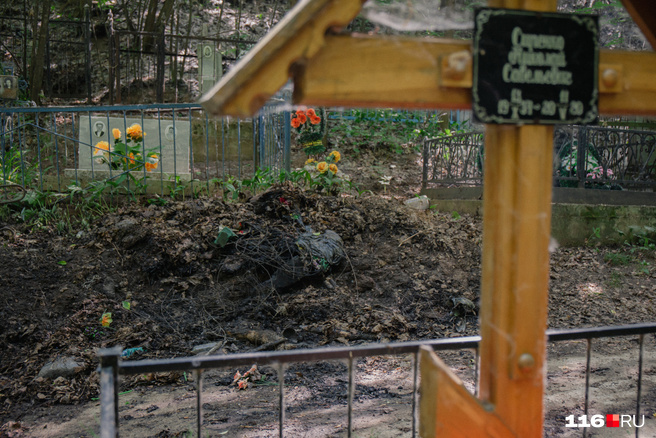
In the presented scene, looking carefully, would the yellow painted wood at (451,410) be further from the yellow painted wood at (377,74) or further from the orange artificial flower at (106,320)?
the orange artificial flower at (106,320)

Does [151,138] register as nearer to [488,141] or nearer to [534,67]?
[488,141]

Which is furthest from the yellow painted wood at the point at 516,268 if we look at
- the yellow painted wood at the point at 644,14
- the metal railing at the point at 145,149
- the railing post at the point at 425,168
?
the railing post at the point at 425,168

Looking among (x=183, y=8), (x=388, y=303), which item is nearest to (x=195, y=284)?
(x=388, y=303)

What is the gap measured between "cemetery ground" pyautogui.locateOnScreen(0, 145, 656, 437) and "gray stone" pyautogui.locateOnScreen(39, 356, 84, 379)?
3 cm

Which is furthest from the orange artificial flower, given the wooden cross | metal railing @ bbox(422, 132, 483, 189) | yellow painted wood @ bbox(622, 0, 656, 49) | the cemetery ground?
metal railing @ bbox(422, 132, 483, 189)

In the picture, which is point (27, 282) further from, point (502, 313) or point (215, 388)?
point (502, 313)

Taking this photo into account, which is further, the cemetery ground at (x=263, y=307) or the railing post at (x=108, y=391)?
the cemetery ground at (x=263, y=307)

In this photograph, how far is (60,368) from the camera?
156 inches

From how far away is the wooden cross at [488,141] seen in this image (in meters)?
1.26

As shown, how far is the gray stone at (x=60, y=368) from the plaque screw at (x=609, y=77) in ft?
13.4

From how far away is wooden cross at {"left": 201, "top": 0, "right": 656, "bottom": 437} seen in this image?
1.26 meters

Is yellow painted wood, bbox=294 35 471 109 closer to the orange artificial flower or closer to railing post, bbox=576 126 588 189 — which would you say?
the orange artificial flower

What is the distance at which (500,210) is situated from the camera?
1.44m

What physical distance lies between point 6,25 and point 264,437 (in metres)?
17.0
